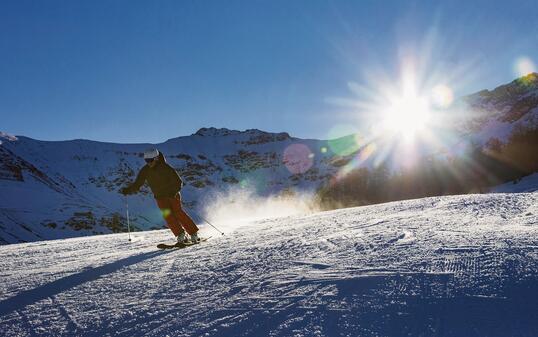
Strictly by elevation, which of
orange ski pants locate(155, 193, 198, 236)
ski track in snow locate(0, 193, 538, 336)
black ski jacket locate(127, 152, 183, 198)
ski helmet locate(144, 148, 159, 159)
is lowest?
ski track in snow locate(0, 193, 538, 336)

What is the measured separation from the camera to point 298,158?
10531 centimetres

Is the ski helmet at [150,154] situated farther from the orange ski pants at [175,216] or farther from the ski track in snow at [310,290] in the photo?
the ski track in snow at [310,290]

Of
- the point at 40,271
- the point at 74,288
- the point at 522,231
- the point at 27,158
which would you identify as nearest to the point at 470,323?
the point at 522,231

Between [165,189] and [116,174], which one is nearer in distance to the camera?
[165,189]

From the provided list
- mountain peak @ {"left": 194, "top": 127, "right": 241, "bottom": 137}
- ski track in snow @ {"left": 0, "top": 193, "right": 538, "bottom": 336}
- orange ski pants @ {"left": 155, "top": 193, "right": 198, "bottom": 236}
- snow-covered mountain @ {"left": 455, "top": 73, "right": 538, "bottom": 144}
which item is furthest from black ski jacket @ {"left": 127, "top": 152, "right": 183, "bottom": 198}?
mountain peak @ {"left": 194, "top": 127, "right": 241, "bottom": 137}

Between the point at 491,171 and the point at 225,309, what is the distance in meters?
28.1

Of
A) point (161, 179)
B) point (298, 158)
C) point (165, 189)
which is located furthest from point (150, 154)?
point (298, 158)

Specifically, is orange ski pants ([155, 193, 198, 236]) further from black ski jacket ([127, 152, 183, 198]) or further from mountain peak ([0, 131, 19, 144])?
mountain peak ([0, 131, 19, 144])

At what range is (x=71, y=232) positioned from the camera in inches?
1479

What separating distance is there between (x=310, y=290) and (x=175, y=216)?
4290 mm

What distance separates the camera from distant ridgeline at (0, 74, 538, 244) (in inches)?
1080

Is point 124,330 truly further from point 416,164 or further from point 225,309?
point 416,164

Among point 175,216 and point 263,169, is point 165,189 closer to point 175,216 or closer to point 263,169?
point 175,216

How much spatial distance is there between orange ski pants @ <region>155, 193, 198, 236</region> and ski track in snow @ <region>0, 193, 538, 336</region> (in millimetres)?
1722
